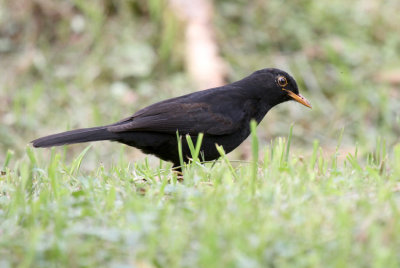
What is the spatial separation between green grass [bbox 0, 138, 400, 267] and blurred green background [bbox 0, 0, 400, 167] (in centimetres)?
447

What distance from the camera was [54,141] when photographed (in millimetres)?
4676

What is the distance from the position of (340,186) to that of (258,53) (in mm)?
6073

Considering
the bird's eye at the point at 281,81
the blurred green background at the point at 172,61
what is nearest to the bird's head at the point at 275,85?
the bird's eye at the point at 281,81

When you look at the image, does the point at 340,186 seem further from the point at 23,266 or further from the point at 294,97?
the point at 294,97

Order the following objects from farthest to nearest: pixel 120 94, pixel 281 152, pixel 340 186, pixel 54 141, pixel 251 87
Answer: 1. pixel 120 94
2. pixel 251 87
3. pixel 54 141
4. pixel 281 152
5. pixel 340 186

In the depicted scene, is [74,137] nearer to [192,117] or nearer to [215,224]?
[192,117]

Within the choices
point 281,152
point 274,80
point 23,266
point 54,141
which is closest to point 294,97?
point 274,80

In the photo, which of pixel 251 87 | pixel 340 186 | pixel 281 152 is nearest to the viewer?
pixel 340 186

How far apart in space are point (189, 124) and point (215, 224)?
239 centimetres

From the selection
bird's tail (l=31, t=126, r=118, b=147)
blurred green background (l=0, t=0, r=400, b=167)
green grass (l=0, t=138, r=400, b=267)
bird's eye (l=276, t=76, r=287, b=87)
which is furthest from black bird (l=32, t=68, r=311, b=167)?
blurred green background (l=0, t=0, r=400, b=167)

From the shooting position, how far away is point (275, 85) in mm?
5555

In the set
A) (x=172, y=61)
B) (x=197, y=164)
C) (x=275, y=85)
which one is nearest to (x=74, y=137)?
(x=197, y=164)

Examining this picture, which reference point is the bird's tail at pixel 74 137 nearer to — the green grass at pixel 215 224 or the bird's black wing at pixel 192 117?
the bird's black wing at pixel 192 117

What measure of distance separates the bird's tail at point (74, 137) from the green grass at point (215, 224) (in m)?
1.10
